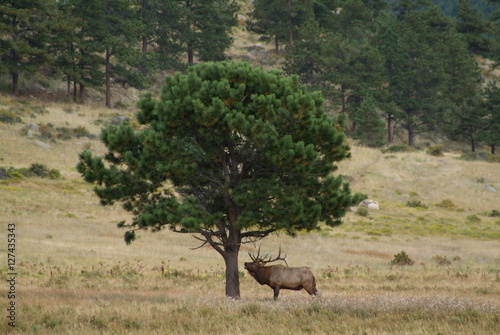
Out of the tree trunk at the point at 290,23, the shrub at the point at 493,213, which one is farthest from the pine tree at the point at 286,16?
the shrub at the point at 493,213

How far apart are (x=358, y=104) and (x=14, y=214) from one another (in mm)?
56649

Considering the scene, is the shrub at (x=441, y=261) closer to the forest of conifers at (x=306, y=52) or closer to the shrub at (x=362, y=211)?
the shrub at (x=362, y=211)

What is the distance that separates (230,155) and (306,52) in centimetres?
6635

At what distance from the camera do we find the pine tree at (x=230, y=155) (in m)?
15.3

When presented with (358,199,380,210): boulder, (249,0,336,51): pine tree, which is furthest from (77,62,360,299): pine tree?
(249,0,336,51): pine tree

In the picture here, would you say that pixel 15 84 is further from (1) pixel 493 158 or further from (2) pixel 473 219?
(1) pixel 493 158

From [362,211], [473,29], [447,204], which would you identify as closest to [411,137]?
[447,204]

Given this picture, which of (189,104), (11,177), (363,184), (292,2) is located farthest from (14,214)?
(292,2)

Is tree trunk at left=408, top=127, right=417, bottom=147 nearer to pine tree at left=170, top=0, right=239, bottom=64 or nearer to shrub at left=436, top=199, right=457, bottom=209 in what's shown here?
shrub at left=436, top=199, right=457, bottom=209

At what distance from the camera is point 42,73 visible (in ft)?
239

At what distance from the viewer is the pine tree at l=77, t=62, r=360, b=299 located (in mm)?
15344

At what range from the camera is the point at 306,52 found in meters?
80.6

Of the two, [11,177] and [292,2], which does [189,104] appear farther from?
[292,2]

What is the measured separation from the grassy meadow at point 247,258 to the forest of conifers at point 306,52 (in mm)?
5904
